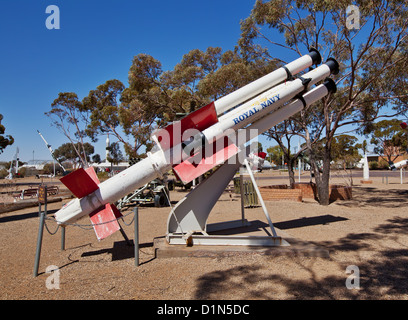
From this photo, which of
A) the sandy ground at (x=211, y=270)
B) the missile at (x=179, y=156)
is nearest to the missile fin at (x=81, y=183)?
the missile at (x=179, y=156)

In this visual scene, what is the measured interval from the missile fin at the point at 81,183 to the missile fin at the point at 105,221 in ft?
1.30

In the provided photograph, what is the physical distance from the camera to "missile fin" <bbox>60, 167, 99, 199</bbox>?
4449 mm

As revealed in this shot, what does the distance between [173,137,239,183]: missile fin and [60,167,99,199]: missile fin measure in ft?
4.66

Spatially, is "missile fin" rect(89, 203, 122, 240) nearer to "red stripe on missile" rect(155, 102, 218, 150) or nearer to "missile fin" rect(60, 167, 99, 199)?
"missile fin" rect(60, 167, 99, 199)

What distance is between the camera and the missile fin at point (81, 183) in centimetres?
445

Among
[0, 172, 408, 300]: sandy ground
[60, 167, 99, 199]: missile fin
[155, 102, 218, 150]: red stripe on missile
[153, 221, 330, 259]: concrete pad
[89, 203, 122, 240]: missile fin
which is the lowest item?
[0, 172, 408, 300]: sandy ground

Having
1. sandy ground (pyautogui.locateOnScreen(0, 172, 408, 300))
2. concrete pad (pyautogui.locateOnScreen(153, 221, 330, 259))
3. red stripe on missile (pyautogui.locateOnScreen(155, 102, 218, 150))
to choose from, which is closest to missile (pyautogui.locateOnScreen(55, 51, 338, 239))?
red stripe on missile (pyautogui.locateOnScreen(155, 102, 218, 150))

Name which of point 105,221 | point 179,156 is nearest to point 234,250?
point 179,156

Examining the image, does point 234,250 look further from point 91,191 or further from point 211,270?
point 91,191
